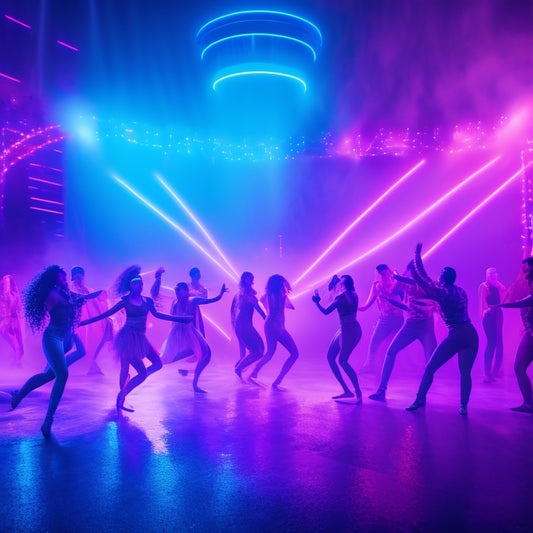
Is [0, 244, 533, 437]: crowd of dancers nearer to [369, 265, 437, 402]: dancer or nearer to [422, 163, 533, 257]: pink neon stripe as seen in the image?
[369, 265, 437, 402]: dancer

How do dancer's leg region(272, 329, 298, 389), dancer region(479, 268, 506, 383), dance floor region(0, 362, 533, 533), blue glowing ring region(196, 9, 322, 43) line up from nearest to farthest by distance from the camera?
dance floor region(0, 362, 533, 533) → dancer's leg region(272, 329, 298, 389) → dancer region(479, 268, 506, 383) → blue glowing ring region(196, 9, 322, 43)

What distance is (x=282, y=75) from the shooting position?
46.7 feet

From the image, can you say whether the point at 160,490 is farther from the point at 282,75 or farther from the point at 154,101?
the point at 154,101

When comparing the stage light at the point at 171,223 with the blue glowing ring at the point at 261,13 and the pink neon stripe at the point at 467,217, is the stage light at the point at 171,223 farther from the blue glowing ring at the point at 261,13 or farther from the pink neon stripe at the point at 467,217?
the pink neon stripe at the point at 467,217

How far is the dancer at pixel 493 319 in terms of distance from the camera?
9.49 m

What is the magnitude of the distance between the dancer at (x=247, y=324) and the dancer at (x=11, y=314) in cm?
576

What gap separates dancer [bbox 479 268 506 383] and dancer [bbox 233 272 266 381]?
5149 millimetres

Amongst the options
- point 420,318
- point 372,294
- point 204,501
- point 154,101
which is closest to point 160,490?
point 204,501

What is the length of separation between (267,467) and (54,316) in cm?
343

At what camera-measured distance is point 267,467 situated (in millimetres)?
4000

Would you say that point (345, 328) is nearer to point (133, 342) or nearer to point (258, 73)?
point (133, 342)

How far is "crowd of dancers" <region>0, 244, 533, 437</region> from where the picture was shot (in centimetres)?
570

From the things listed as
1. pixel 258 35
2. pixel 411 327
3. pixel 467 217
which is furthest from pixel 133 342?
pixel 467 217

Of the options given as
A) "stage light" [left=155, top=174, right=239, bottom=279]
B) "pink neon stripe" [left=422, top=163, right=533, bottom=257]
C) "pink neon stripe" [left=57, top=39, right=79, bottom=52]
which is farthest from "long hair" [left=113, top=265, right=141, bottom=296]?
"pink neon stripe" [left=422, top=163, right=533, bottom=257]
